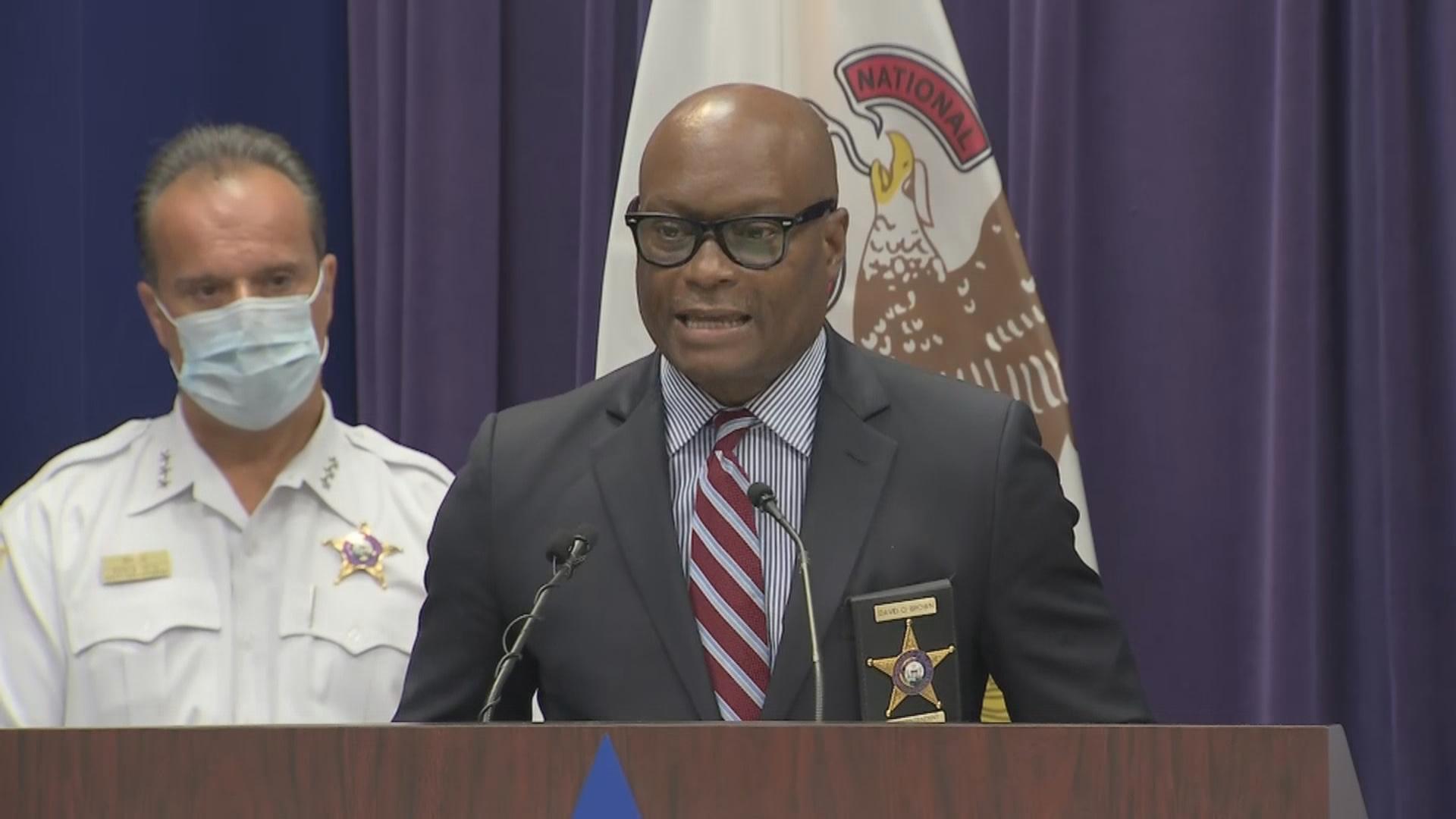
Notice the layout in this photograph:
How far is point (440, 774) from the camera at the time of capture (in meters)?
1.45

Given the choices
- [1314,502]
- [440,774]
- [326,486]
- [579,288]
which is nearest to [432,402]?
[579,288]

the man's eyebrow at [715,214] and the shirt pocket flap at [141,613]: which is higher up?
the man's eyebrow at [715,214]

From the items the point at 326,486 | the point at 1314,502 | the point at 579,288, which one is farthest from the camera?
the point at 579,288

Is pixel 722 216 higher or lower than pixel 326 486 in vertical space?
higher

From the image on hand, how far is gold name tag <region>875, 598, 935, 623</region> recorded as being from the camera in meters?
1.93

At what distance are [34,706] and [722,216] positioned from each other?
126cm

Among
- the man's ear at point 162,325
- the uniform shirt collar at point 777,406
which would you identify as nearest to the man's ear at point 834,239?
the uniform shirt collar at point 777,406

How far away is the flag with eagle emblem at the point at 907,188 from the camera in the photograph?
3.19m

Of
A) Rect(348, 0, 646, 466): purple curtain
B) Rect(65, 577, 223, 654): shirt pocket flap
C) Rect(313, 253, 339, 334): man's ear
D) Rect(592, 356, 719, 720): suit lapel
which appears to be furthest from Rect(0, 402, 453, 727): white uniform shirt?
Rect(348, 0, 646, 466): purple curtain

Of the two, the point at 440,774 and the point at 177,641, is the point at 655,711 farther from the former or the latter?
the point at 177,641

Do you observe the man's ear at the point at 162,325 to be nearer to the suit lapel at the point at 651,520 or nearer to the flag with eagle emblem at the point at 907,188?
the flag with eagle emblem at the point at 907,188

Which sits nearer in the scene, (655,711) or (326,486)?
(655,711)

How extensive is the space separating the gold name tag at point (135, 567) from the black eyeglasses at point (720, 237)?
41.1 inches

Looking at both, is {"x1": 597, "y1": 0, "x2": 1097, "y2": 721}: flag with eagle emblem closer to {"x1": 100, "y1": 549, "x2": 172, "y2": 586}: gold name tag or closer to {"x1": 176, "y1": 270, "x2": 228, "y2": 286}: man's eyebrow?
{"x1": 176, "y1": 270, "x2": 228, "y2": 286}: man's eyebrow
